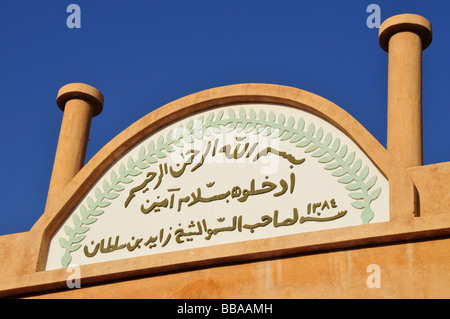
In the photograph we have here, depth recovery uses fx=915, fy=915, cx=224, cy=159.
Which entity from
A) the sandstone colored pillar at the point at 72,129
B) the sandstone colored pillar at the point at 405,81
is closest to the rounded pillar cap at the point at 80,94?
the sandstone colored pillar at the point at 72,129

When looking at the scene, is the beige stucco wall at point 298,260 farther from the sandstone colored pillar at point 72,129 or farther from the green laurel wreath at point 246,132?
the sandstone colored pillar at point 72,129

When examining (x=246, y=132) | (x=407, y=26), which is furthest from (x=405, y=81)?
(x=246, y=132)

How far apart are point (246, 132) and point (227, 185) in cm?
61

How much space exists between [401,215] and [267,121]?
6.04 feet

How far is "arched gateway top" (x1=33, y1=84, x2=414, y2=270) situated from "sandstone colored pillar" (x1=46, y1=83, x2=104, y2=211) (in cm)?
39

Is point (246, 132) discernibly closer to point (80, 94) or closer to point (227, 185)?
point (227, 185)

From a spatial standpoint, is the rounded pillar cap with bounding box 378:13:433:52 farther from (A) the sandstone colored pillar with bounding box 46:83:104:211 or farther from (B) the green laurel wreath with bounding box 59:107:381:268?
(A) the sandstone colored pillar with bounding box 46:83:104:211

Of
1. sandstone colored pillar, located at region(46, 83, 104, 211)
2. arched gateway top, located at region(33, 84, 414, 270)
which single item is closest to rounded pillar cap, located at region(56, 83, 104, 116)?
sandstone colored pillar, located at region(46, 83, 104, 211)

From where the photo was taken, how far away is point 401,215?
7.93 metres

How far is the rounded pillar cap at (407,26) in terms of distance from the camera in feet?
29.9

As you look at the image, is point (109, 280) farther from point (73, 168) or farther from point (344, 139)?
point (344, 139)

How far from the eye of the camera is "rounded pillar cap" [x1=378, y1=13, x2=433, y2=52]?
9102mm

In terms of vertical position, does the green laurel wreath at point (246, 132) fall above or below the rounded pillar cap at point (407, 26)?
below
